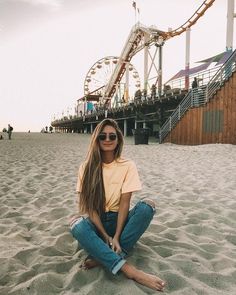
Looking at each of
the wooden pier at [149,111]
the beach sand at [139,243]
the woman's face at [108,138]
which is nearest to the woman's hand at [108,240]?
the beach sand at [139,243]

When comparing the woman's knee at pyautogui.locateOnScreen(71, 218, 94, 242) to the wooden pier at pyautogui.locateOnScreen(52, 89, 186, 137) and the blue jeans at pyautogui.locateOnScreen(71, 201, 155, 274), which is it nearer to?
the blue jeans at pyautogui.locateOnScreen(71, 201, 155, 274)

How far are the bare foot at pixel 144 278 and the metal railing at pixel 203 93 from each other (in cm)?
1578

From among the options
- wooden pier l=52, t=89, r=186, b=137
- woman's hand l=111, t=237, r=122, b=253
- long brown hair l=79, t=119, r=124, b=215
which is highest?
wooden pier l=52, t=89, r=186, b=137

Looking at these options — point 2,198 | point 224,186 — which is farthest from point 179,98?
point 2,198

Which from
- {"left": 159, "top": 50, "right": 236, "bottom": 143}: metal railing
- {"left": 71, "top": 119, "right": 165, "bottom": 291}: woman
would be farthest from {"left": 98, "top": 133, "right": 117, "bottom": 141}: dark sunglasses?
{"left": 159, "top": 50, "right": 236, "bottom": 143}: metal railing

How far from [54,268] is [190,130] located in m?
17.3

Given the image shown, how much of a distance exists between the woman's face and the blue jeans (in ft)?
2.03

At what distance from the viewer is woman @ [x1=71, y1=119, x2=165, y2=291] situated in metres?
2.89

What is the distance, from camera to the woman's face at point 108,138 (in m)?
3.13

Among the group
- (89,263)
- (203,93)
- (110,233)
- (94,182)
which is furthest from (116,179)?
(203,93)

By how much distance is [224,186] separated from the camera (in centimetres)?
642

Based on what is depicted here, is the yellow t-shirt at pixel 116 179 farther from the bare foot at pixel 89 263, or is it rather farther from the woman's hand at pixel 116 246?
the bare foot at pixel 89 263

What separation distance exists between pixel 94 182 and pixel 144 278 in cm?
97

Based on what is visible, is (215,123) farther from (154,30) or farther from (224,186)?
(154,30)
